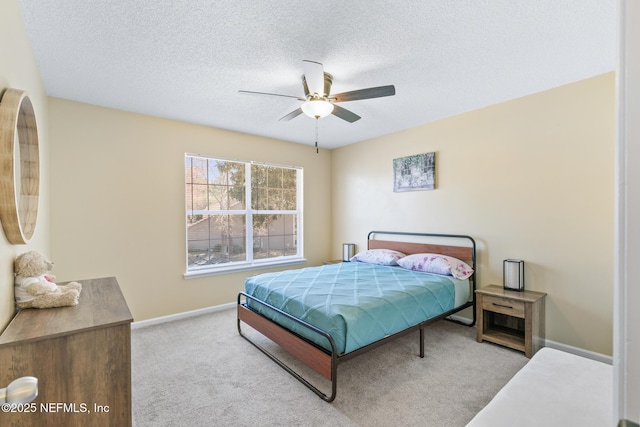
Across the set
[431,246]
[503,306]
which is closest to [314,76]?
[431,246]

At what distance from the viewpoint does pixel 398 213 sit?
4.38m

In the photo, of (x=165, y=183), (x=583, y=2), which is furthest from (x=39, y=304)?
(x=583, y=2)

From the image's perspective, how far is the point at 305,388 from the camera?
2.31m

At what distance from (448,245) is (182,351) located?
3.31 m

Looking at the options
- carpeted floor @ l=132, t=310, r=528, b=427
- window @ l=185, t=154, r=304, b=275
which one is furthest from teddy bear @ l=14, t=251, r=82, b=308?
window @ l=185, t=154, r=304, b=275

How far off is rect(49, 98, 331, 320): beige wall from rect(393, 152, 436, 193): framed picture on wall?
2.40 meters

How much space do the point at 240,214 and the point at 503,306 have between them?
11.7 ft

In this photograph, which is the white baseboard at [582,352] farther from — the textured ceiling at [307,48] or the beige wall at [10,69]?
the beige wall at [10,69]

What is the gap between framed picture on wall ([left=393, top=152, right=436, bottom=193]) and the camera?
3928 mm

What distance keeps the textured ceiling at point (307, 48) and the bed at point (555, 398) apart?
2.11 metres

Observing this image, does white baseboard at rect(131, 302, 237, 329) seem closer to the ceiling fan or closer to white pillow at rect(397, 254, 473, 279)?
white pillow at rect(397, 254, 473, 279)

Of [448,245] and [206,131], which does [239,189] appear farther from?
[448,245]

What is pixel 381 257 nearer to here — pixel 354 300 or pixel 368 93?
pixel 354 300

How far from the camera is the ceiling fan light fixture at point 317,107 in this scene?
250 centimetres
